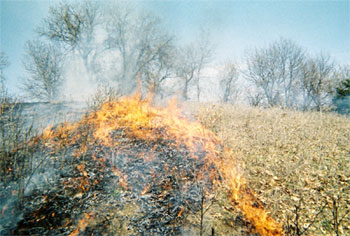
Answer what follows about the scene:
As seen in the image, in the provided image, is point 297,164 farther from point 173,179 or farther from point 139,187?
point 139,187

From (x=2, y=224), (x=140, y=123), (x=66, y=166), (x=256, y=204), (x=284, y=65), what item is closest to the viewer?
(x=2, y=224)

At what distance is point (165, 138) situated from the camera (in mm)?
6414

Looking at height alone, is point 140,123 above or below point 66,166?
above

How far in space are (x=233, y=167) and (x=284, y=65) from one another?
2656 cm

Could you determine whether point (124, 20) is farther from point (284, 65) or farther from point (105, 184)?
point (284, 65)

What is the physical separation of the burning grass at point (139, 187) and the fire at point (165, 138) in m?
0.03

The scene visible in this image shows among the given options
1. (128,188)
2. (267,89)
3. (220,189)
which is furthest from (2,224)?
(267,89)

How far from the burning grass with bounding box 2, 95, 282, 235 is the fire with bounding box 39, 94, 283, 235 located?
1.0 inches

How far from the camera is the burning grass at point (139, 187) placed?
3.05m

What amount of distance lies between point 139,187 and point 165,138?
2.58 m

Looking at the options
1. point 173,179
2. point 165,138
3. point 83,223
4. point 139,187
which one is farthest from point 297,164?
point 83,223

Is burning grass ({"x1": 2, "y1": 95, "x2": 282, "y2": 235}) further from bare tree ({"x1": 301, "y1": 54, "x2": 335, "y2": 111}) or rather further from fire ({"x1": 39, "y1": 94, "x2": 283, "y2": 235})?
bare tree ({"x1": 301, "y1": 54, "x2": 335, "y2": 111})

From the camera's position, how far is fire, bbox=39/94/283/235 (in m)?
3.62

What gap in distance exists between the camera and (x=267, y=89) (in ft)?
83.7
